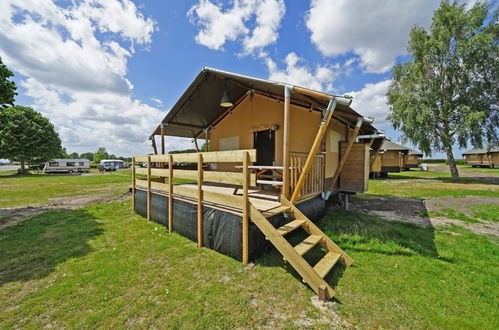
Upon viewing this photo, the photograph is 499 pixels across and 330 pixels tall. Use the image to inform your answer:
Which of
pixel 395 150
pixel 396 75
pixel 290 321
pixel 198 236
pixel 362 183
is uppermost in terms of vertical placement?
pixel 396 75

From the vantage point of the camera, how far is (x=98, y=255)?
3.81 metres

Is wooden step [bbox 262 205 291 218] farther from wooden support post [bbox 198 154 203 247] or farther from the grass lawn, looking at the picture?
the grass lawn

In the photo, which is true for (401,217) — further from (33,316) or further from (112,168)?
(112,168)

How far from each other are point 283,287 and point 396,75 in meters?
22.4

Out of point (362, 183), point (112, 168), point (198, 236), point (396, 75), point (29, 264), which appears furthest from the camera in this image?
point (112, 168)

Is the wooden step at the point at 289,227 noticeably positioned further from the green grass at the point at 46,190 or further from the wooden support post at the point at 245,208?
the green grass at the point at 46,190

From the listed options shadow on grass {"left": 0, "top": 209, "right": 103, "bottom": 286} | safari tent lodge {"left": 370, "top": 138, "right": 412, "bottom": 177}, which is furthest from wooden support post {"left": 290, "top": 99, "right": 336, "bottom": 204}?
safari tent lodge {"left": 370, "top": 138, "right": 412, "bottom": 177}

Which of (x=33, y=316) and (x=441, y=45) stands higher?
(x=441, y=45)

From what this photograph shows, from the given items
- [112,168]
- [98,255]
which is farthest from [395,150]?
[112,168]

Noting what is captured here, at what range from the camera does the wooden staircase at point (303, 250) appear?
8.93 feet

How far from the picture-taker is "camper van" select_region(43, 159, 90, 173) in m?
32.8

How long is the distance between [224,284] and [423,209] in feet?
25.8

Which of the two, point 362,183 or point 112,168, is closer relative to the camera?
point 362,183

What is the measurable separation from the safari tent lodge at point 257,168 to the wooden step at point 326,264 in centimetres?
2
